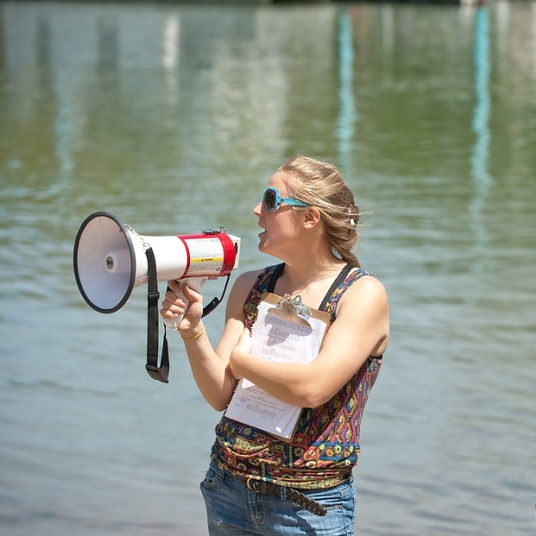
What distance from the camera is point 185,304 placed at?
277 centimetres

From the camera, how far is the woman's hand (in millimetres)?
2750

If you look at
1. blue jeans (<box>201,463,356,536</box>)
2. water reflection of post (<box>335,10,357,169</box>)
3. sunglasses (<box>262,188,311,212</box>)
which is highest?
sunglasses (<box>262,188,311,212</box>)

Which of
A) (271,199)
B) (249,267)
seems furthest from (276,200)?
(249,267)

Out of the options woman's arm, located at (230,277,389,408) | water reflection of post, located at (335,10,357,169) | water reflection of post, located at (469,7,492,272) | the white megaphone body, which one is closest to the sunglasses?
the white megaphone body

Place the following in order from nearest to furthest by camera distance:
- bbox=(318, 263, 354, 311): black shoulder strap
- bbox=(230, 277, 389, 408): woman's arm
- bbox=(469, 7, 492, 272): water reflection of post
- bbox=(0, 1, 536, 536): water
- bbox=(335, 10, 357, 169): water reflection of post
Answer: bbox=(230, 277, 389, 408): woman's arm
bbox=(318, 263, 354, 311): black shoulder strap
bbox=(0, 1, 536, 536): water
bbox=(469, 7, 492, 272): water reflection of post
bbox=(335, 10, 357, 169): water reflection of post

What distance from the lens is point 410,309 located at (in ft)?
24.4

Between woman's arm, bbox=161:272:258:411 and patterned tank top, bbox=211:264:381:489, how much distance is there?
10cm

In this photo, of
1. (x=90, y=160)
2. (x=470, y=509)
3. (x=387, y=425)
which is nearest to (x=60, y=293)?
(x=387, y=425)

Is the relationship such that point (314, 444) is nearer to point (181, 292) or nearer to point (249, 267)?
point (181, 292)

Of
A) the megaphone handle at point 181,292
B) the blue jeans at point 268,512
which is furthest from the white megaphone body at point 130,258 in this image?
the blue jeans at point 268,512

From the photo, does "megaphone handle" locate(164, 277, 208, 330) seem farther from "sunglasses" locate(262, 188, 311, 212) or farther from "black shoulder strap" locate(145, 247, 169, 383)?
"sunglasses" locate(262, 188, 311, 212)

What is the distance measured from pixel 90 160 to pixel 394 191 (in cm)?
405

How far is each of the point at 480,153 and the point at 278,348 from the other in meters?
12.0

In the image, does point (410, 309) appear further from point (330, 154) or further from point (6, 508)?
point (330, 154)
